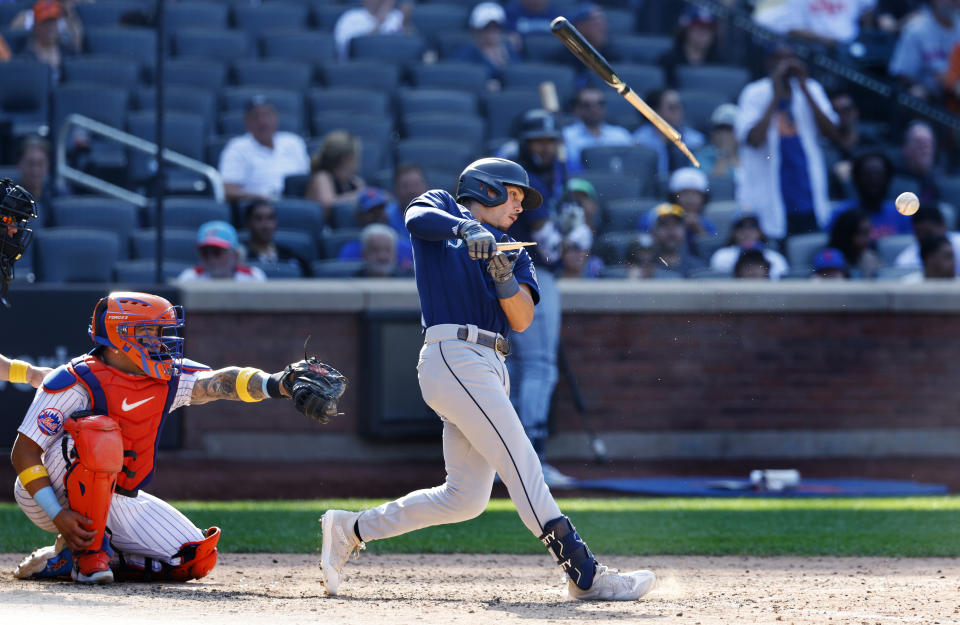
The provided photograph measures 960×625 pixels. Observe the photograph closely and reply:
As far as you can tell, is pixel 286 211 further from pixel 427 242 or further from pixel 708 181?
pixel 427 242

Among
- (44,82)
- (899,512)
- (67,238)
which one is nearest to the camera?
(899,512)

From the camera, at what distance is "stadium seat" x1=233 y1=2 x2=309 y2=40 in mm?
13352

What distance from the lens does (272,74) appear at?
12.5 m

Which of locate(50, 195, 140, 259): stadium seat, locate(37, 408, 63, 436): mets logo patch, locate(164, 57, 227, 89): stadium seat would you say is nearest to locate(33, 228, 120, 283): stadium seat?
locate(50, 195, 140, 259): stadium seat

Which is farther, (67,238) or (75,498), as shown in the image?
(67,238)

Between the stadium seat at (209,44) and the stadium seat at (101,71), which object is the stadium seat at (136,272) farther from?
the stadium seat at (209,44)

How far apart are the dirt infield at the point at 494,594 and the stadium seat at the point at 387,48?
24.2ft

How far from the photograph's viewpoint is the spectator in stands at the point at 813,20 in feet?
44.2

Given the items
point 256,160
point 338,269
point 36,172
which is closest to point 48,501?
point 338,269

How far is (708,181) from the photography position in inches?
456

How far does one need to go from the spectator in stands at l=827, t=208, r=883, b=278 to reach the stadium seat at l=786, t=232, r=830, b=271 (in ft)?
0.42

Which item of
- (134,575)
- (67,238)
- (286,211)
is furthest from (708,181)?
(134,575)

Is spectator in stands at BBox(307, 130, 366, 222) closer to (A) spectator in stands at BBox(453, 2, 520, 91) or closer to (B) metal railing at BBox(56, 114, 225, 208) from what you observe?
(B) metal railing at BBox(56, 114, 225, 208)

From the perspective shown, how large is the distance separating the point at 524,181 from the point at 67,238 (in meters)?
5.47
